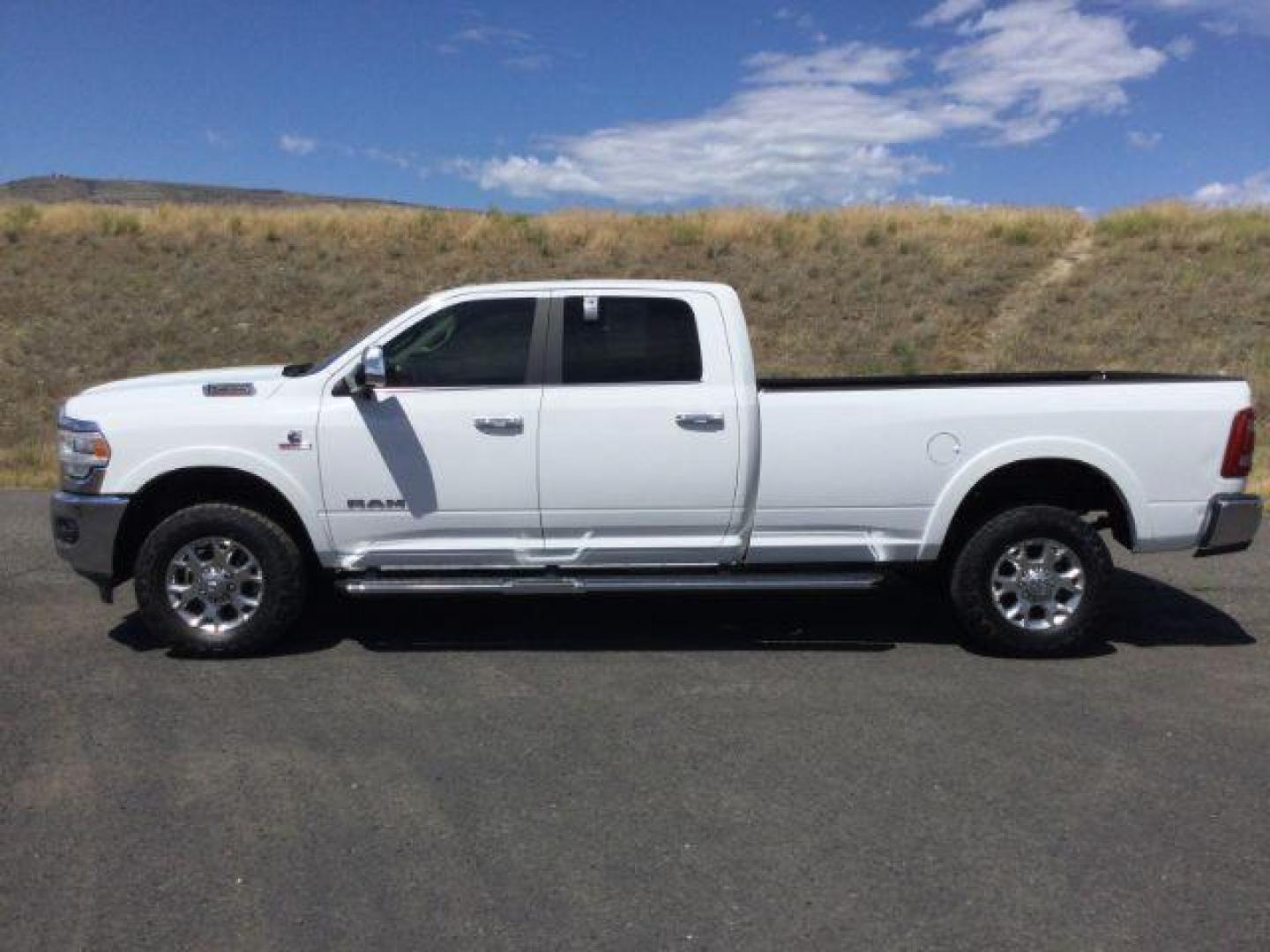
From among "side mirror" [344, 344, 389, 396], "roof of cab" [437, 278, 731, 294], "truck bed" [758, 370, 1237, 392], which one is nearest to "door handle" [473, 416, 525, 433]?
"side mirror" [344, 344, 389, 396]

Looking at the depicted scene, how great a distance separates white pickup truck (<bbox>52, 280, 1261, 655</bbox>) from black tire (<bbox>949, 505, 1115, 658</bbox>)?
12mm

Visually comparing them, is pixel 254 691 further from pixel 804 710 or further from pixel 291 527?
pixel 804 710

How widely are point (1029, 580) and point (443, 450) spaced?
10.6 feet

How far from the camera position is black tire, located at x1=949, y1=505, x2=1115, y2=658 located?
638cm

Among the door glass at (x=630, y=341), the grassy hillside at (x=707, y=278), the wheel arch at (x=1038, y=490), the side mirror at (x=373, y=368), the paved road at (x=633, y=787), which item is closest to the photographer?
the paved road at (x=633, y=787)

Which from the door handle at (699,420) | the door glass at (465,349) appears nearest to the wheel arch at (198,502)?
the door glass at (465,349)

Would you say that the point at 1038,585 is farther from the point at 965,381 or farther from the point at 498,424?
the point at 498,424

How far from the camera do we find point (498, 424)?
6.24m

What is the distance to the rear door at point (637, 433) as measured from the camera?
627 centimetres

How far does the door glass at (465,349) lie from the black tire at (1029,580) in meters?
2.66

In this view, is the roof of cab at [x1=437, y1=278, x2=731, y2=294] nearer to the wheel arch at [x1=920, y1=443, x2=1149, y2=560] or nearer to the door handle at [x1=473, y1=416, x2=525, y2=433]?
the door handle at [x1=473, y1=416, x2=525, y2=433]

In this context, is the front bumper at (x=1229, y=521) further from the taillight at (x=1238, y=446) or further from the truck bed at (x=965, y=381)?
the truck bed at (x=965, y=381)

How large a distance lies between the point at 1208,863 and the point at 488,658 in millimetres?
3635

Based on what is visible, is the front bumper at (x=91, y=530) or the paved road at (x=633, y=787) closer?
the paved road at (x=633, y=787)
